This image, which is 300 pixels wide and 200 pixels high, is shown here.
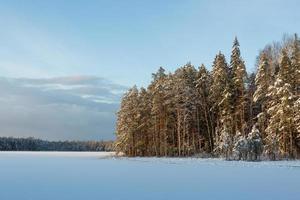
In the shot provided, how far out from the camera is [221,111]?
227ft

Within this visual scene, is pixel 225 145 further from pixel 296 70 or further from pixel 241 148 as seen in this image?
pixel 296 70

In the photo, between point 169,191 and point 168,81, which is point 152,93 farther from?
point 169,191

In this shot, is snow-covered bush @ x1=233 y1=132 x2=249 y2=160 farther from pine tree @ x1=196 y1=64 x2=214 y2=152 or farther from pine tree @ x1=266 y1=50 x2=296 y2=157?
pine tree @ x1=196 y1=64 x2=214 y2=152

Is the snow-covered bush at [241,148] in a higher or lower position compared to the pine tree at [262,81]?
lower

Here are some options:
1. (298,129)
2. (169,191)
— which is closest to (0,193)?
(169,191)

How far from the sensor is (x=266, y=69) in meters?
62.3

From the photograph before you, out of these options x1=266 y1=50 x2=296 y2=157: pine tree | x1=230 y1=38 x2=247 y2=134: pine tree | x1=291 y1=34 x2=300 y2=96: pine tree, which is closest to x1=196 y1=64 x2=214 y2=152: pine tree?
x1=230 y1=38 x2=247 y2=134: pine tree

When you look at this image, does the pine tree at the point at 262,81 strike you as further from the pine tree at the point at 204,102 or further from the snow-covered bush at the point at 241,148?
the pine tree at the point at 204,102

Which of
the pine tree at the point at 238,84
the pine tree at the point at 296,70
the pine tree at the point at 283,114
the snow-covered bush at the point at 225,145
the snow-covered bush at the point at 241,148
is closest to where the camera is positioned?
the snow-covered bush at the point at 241,148

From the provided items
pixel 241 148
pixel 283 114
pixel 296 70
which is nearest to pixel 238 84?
pixel 296 70

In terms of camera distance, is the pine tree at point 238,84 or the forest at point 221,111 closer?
the forest at point 221,111

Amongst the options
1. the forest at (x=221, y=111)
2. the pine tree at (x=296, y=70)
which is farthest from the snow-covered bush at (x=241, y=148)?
the pine tree at (x=296, y=70)

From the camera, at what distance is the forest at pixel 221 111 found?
5719cm

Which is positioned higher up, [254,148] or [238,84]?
[238,84]
